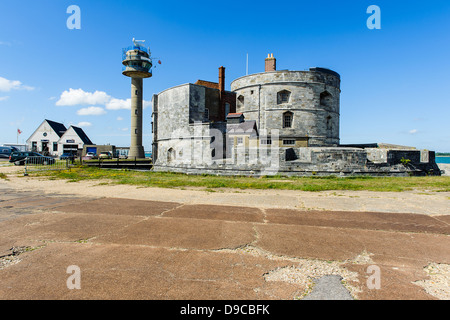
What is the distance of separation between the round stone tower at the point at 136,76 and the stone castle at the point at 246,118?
35.2ft

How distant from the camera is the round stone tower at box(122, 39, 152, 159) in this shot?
41.6 metres

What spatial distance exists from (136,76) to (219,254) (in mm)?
44780

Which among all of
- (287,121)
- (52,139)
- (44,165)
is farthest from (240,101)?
(52,139)

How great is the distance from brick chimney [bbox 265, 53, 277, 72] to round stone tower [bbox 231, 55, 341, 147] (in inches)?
80.0

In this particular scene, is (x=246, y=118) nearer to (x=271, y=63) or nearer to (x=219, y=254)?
(x=271, y=63)

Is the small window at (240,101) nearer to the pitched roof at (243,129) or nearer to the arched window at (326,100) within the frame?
the pitched roof at (243,129)

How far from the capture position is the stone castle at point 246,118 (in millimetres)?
23069

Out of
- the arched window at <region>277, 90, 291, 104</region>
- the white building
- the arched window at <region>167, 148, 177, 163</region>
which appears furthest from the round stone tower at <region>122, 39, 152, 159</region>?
the arched window at <region>277, 90, 291, 104</region>

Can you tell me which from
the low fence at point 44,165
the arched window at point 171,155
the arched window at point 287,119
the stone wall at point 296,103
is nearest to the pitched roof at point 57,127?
the low fence at point 44,165

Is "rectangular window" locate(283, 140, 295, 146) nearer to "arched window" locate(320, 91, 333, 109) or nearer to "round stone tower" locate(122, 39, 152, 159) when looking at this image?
"arched window" locate(320, 91, 333, 109)

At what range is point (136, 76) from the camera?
4234cm

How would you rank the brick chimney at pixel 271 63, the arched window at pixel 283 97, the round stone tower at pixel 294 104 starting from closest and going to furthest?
the round stone tower at pixel 294 104 < the arched window at pixel 283 97 < the brick chimney at pixel 271 63
